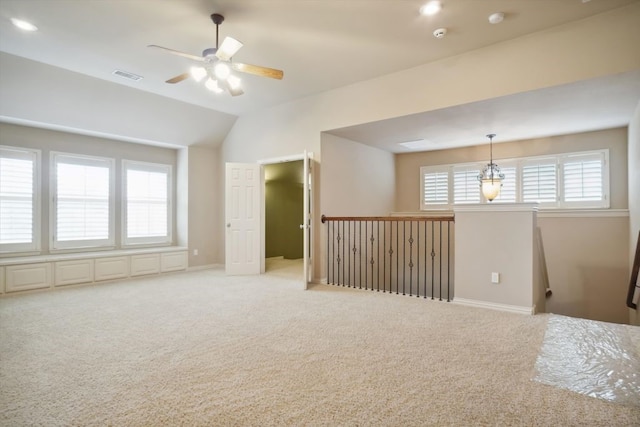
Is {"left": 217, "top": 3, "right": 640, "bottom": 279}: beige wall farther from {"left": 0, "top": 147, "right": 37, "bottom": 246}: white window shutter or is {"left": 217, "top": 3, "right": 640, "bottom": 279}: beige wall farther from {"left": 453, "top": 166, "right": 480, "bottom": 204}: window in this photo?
{"left": 0, "top": 147, "right": 37, "bottom": 246}: white window shutter

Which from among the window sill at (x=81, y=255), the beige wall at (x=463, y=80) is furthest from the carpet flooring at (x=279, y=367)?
the beige wall at (x=463, y=80)

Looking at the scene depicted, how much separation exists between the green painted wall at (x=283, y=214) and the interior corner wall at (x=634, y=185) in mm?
6190

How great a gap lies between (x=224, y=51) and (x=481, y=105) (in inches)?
126

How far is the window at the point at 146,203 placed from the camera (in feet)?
21.2

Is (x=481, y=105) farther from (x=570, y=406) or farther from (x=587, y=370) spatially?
(x=570, y=406)

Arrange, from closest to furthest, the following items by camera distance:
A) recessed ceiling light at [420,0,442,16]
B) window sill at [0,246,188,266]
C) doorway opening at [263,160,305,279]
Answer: recessed ceiling light at [420,0,442,16] → window sill at [0,246,188,266] → doorway opening at [263,160,305,279]

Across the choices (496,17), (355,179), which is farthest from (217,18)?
(355,179)

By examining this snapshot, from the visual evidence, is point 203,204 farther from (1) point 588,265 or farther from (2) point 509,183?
(1) point 588,265

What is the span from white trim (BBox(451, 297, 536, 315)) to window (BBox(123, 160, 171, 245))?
594cm

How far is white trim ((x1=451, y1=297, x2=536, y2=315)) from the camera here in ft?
12.1

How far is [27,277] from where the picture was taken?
15.9 ft

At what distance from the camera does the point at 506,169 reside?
6.47 metres

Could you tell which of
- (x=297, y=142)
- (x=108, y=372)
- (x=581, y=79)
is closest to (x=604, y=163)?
(x=581, y=79)

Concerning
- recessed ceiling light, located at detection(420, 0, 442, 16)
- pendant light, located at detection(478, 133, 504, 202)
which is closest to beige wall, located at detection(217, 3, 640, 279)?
recessed ceiling light, located at detection(420, 0, 442, 16)
